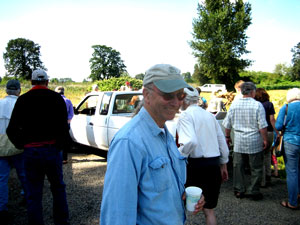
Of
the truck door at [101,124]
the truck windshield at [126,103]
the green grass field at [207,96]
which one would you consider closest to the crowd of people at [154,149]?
the truck door at [101,124]

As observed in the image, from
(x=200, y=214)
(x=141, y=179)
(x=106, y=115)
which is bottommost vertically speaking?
(x=200, y=214)

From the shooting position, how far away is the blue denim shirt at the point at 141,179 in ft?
3.67

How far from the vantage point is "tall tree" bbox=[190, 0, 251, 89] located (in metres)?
38.1

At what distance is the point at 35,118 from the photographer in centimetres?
278

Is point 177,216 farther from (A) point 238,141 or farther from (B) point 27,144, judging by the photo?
(A) point 238,141

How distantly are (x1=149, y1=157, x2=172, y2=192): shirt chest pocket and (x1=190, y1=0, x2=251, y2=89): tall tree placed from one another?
39322 mm

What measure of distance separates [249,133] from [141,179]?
3.34 meters

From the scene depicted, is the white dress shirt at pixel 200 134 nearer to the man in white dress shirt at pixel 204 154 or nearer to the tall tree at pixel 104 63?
the man in white dress shirt at pixel 204 154

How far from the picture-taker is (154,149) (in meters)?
1.27

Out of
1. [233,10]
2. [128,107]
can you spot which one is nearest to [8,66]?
[233,10]

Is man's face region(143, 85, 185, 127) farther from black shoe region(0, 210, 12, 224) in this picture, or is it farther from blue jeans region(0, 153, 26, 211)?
black shoe region(0, 210, 12, 224)

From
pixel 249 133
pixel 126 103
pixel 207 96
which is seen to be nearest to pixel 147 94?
pixel 249 133

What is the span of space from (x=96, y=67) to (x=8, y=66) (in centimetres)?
2649

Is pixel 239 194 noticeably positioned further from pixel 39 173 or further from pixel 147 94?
pixel 147 94
